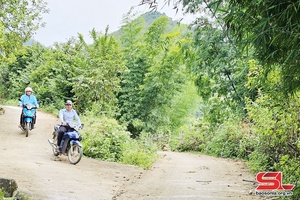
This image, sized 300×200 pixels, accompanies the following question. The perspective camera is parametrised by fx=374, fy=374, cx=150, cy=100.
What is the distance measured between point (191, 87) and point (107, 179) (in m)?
19.5

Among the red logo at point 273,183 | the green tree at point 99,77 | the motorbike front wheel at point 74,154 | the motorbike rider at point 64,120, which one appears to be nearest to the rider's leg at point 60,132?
the motorbike rider at point 64,120

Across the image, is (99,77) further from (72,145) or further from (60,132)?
(72,145)

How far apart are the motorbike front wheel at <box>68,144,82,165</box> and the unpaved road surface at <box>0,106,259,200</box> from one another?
5.5 inches

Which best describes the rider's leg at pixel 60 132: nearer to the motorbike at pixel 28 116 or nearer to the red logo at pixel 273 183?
the motorbike at pixel 28 116

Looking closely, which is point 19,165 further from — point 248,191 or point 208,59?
point 208,59

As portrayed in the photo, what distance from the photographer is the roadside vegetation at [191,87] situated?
420 centimetres

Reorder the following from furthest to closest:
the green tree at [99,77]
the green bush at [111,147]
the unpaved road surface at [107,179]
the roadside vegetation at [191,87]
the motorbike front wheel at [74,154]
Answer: the green tree at [99,77]
the green bush at [111,147]
the motorbike front wheel at [74,154]
the unpaved road surface at [107,179]
the roadside vegetation at [191,87]

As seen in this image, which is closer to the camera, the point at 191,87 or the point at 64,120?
the point at 64,120

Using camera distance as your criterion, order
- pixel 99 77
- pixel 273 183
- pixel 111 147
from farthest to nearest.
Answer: pixel 99 77, pixel 111 147, pixel 273 183

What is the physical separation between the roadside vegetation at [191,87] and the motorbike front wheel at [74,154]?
1.32 meters

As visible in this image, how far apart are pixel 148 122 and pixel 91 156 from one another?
1244cm

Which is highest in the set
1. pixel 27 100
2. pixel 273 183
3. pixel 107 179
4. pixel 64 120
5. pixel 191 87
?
pixel 191 87

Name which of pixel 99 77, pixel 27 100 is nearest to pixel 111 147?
pixel 27 100

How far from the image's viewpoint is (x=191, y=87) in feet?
90.6
